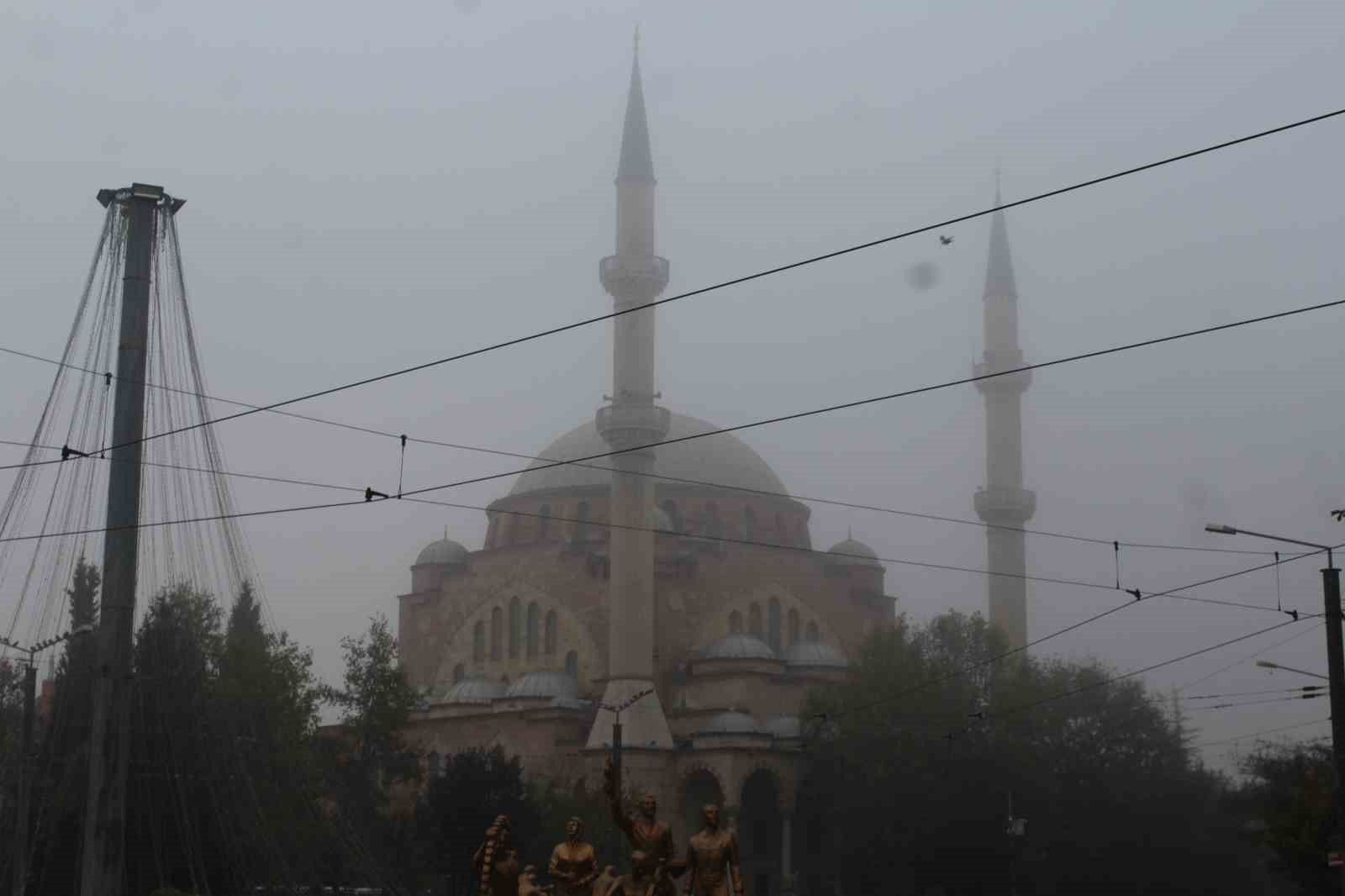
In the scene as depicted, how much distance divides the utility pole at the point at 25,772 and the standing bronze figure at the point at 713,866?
8018mm

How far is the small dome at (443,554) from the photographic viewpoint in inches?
2415

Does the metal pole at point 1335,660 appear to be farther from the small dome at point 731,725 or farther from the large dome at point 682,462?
the large dome at point 682,462

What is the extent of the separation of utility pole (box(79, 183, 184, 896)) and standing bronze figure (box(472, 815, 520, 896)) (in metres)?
5.12

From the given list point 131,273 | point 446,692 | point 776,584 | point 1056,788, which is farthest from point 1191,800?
point 131,273

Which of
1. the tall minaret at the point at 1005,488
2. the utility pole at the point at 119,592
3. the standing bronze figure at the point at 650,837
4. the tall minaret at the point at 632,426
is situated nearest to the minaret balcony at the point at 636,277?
the tall minaret at the point at 632,426

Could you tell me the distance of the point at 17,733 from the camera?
992 inches

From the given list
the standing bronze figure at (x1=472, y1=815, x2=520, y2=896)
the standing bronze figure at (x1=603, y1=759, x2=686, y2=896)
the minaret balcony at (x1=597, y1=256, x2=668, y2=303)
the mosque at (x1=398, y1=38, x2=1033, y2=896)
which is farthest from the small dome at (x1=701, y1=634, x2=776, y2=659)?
the standing bronze figure at (x1=472, y1=815, x2=520, y2=896)

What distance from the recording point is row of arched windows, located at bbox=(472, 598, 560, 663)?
56.3 metres

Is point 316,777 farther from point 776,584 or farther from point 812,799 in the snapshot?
point 776,584

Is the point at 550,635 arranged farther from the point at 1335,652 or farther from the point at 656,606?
the point at 1335,652

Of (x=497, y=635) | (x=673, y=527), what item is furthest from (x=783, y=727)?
(x=497, y=635)

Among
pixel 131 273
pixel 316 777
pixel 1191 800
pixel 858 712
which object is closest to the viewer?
pixel 131 273

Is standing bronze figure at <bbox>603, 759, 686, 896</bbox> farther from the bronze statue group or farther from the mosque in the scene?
the mosque

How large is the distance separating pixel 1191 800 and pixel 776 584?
19.2m
